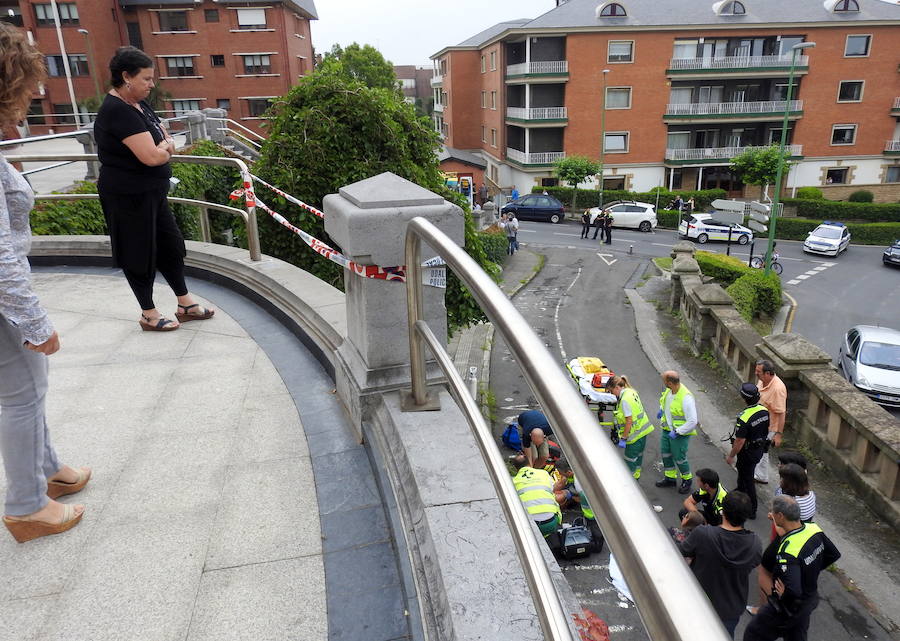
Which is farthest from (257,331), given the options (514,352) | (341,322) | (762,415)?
(762,415)

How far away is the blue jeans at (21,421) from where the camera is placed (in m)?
2.34

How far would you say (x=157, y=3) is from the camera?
40.4 metres

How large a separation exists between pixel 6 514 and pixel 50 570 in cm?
30

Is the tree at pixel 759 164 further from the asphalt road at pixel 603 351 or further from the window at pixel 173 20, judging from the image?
the window at pixel 173 20

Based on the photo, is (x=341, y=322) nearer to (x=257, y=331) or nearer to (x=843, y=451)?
(x=257, y=331)

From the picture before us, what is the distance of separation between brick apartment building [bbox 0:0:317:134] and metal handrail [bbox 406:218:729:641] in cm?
4196

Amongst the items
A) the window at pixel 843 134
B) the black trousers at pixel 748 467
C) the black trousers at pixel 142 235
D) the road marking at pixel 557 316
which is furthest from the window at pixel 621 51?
the black trousers at pixel 142 235

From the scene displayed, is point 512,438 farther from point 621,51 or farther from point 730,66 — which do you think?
point 730,66

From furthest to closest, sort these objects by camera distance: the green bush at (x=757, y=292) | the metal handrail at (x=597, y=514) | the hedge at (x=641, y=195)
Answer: the hedge at (x=641, y=195) → the green bush at (x=757, y=292) → the metal handrail at (x=597, y=514)

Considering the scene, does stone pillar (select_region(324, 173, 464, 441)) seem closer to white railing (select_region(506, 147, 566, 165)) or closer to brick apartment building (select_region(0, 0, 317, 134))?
brick apartment building (select_region(0, 0, 317, 134))

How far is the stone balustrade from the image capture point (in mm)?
8648

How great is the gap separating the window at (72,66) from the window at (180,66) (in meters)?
4.76

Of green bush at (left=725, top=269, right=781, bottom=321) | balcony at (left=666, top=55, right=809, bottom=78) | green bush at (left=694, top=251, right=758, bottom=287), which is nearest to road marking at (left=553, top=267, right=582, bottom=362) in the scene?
green bush at (left=694, top=251, right=758, bottom=287)

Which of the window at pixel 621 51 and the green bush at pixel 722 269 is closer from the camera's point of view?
the green bush at pixel 722 269
